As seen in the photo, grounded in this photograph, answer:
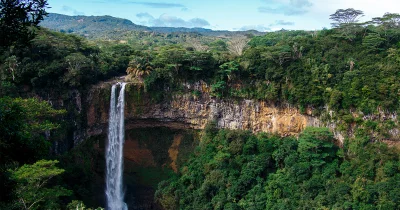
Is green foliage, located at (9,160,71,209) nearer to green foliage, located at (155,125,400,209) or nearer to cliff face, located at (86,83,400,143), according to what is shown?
green foliage, located at (155,125,400,209)

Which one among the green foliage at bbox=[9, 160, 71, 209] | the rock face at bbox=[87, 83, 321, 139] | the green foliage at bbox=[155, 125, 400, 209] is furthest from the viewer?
the rock face at bbox=[87, 83, 321, 139]

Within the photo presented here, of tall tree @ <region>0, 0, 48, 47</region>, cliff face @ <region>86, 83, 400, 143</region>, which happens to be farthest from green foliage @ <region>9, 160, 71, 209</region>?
cliff face @ <region>86, 83, 400, 143</region>

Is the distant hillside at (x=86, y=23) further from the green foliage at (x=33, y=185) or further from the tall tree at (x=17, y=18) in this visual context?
the tall tree at (x=17, y=18)

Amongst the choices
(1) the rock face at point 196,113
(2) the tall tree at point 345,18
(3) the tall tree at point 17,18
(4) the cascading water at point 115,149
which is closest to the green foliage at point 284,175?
(1) the rock face at point 196,113

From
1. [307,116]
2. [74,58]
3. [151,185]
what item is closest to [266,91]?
[307,116]

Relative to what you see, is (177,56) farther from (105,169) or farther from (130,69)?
(105,169)

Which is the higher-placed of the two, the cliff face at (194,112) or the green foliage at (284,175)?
the cliff face at (194,112)

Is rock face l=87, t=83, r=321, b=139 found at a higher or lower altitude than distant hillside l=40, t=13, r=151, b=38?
lower
